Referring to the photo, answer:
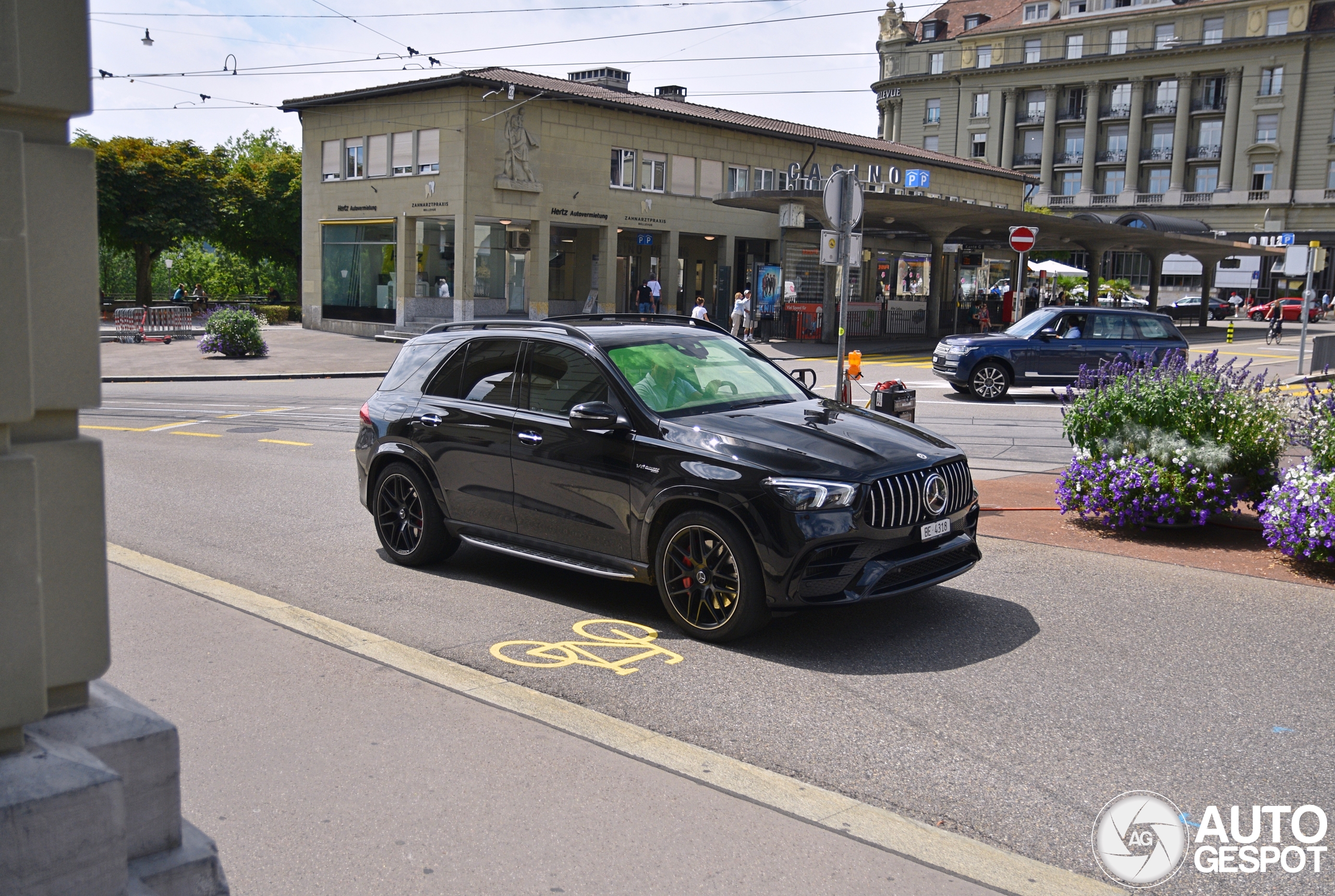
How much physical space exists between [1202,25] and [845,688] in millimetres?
90715

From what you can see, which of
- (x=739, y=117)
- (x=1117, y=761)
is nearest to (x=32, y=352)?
(x=1117, y=761)

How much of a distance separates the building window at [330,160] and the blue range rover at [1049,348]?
88.9 feet

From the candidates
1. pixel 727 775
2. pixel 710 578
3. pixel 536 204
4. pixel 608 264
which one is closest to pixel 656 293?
pixel 608 264

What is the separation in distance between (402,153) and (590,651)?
3535 cm

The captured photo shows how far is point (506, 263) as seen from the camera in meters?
39.2

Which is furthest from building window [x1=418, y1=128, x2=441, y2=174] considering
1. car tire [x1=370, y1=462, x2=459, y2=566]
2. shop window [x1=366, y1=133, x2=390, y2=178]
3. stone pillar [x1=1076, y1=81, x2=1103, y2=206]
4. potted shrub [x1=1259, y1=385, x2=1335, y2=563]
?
stone pillar [x1=1076, y1=81, x2=1103, y2=206]

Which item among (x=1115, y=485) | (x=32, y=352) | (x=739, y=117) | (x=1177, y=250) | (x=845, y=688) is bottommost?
(x=845, y=688)

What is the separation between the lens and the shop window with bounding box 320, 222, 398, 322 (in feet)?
131

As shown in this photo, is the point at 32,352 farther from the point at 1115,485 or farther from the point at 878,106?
the point at 878,106

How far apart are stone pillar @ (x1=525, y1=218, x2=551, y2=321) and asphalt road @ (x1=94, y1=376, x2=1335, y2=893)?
30.0m

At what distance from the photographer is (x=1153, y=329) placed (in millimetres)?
21703

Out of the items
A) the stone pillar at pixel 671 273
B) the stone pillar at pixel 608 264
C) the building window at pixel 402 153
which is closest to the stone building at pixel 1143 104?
the stone pillar at pixel 671 273

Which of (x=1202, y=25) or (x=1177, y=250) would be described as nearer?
(x=1177, y=250)

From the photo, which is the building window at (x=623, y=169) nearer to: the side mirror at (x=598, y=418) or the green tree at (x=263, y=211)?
the green tree at (x=263, y=211)
